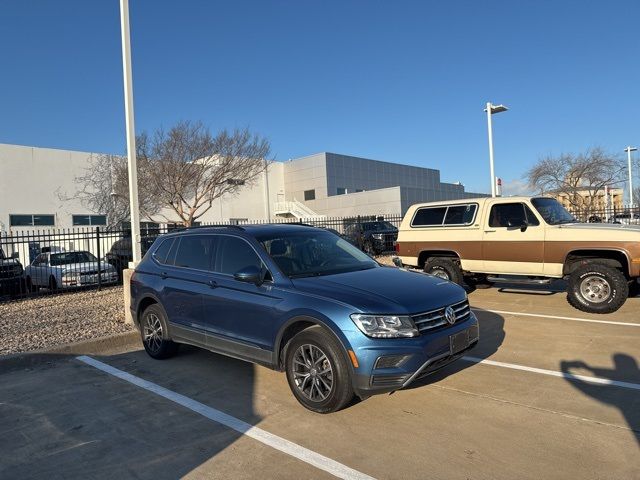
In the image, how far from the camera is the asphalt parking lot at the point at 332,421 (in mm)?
3580

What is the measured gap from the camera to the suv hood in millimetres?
4285

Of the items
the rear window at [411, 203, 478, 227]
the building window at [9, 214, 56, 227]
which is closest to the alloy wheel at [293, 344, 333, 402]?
the rear window at [411, 203, 478, 227]

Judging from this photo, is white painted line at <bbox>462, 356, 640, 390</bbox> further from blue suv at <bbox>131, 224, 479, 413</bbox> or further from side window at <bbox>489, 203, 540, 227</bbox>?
side window at <bbox>489, 203, 540, 227</bbox>

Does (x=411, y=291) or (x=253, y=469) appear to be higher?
(x=411, y=291)

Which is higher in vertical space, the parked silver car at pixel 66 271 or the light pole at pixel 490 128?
the light pole at pixel 490 128

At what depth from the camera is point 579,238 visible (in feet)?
27.1

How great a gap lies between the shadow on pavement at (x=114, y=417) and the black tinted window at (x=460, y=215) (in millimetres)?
5642

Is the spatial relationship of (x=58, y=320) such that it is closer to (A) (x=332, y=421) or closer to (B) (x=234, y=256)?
(B) (x=234, y=256)

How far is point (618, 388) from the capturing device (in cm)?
480

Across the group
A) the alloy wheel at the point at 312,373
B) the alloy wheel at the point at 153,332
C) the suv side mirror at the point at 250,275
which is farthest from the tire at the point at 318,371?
the alloy wheel at the point at 153,332

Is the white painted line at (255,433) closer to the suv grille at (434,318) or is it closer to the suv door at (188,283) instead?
the suv door at (188,283)

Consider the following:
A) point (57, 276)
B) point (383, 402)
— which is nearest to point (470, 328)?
point (383, 402)

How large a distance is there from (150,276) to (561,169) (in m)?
34.5

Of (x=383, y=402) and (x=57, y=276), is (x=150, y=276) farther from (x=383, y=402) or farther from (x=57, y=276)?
(x=57, y=276)
